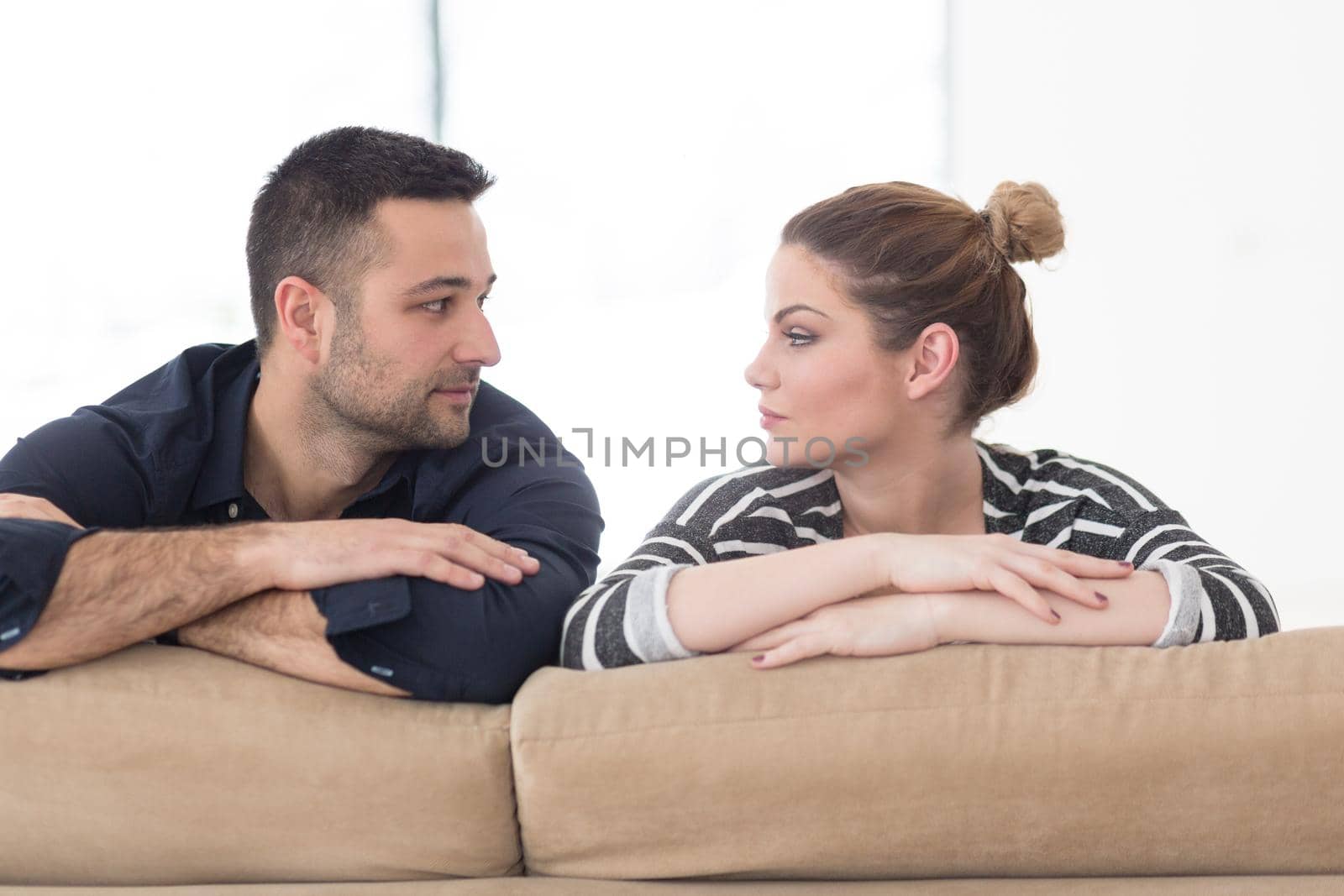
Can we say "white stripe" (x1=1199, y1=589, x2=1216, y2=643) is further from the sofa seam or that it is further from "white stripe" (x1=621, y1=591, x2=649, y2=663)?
"white stripe" (x1=621, y1=591, x2=649, y2=663)

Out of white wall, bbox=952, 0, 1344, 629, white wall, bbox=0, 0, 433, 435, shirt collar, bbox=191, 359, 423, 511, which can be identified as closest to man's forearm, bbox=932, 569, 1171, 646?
shirt collar, bbox=191, 359, 423, 511

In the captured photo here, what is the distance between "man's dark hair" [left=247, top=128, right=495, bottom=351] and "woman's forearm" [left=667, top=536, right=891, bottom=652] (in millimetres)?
870

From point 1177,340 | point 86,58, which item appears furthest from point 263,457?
point 1177,340

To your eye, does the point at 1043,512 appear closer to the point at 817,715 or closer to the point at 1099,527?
the point at 1099,527

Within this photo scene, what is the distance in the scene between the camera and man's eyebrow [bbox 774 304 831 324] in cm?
172

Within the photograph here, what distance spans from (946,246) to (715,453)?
10.6ft

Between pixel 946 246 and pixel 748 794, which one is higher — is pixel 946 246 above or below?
above

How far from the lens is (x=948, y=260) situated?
173 centimetres

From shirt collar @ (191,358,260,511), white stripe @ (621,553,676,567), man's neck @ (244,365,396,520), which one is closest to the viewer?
white stripe @ (621,553,676,567)

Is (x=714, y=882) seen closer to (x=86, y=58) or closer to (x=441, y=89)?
(x=441, y=89)

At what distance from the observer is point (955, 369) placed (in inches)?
69.5

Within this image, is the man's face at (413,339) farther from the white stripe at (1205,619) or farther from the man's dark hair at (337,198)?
the white stripe at (1205,619)

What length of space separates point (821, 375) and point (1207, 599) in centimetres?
Answer: 59

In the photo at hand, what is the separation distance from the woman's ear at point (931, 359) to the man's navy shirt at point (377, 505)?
47cm
